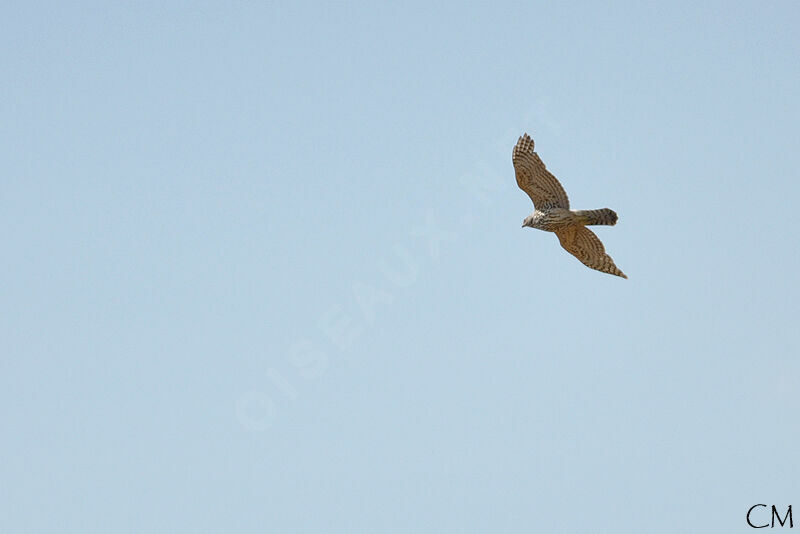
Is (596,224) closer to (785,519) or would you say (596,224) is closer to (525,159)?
(525,159)

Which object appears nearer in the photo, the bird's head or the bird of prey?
the bird of prey

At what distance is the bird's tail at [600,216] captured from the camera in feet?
86.2

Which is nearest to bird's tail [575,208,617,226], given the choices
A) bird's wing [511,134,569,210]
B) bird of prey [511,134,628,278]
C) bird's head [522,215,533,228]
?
bird of prey [511,134,628,278]

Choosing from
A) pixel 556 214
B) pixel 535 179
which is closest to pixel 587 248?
pixel 556 214

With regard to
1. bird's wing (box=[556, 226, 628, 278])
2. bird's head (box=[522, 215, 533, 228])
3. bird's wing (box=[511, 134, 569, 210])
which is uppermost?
bird's wing (box=[511, 134, 569, 210])

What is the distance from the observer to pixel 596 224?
26.6 metres

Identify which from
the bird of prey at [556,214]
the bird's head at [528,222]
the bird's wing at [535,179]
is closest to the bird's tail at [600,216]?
the bird of prey at [556,214]

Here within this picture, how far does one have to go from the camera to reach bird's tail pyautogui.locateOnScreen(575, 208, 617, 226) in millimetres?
26269

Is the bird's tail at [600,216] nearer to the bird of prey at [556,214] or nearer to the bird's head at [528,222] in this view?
the bird of prey at [556,214]

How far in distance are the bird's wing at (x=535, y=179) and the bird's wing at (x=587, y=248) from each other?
816mm

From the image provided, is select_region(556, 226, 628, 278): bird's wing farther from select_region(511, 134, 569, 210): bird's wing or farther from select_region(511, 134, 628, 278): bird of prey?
select_region(511, 134, 569, 210): bird's wing

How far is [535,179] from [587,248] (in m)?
2.51

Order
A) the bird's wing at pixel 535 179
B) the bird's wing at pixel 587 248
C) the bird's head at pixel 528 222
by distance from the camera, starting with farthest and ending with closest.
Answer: the bird's wing at pixel 587 248 → the bird's head at pixel 528 222 → the bird's wing at pixel 535 179

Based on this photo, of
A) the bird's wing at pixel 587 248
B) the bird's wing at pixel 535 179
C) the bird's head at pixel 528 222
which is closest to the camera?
the bird's wing at pixel 535 179
